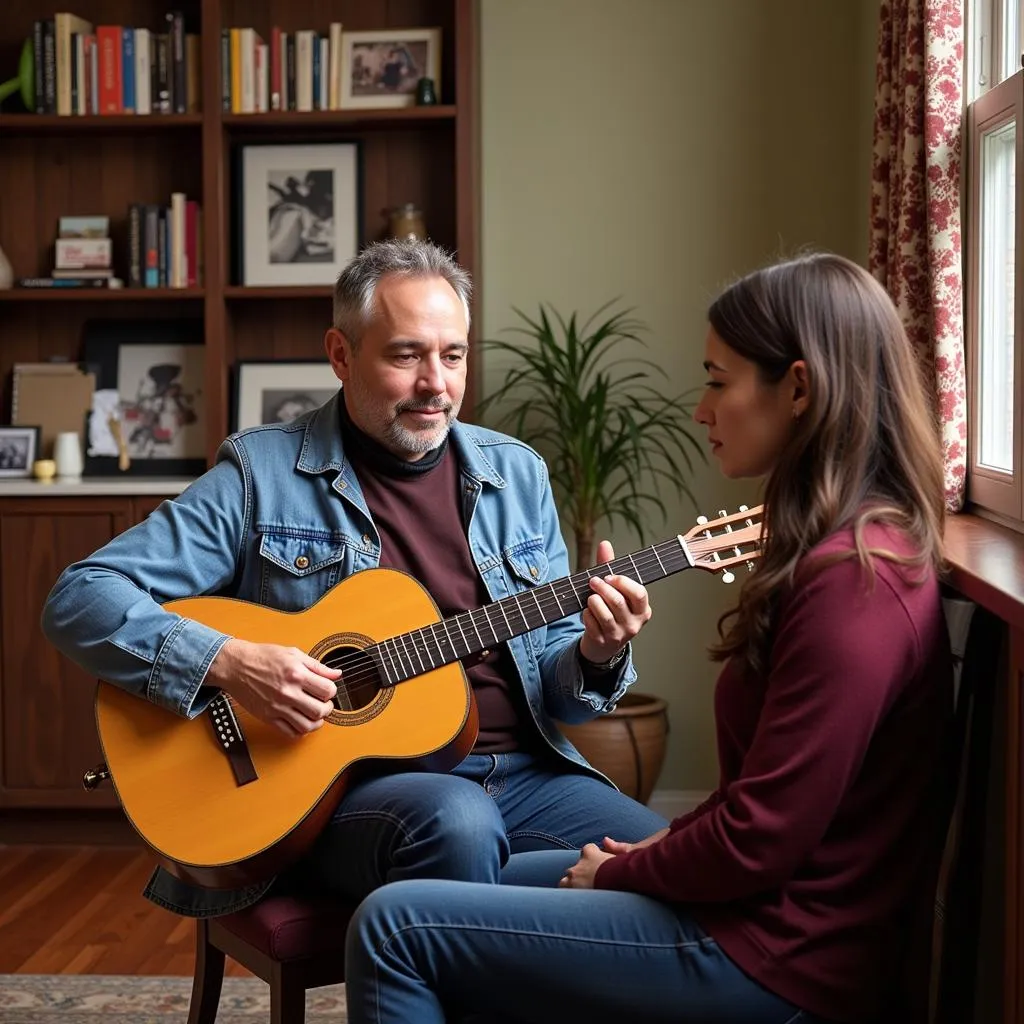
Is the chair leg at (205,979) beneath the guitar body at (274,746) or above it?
beneath

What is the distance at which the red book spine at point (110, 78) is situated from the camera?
3744 mm

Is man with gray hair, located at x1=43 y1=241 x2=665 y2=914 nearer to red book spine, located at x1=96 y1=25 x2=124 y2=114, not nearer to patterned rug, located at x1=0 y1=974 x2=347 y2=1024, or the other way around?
patterned rug, located at x1=0 y1=974 x2=347 y2=1024

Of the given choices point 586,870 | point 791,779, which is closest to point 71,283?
point 586,870

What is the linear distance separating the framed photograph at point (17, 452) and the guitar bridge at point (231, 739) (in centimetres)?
230

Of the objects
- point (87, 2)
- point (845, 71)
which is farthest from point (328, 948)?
point (87, 2)

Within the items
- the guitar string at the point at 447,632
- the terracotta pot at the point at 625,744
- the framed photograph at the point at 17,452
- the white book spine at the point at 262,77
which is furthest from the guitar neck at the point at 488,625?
the framed photograph at the point at 17,452

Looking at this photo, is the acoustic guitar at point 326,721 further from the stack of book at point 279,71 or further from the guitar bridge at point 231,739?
the stack of book at point 279,71

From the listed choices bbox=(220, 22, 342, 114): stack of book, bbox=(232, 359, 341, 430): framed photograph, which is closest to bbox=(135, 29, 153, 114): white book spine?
bbox=(220, 22, 342, 114): stack of book

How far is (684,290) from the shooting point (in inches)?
152

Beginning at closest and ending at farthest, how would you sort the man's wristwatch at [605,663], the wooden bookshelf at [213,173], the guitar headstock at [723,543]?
1. the guitar headstock at [723,543]
2. the man's wristwatch at [605,663]
3. the wooden bookshelf at [213,173]

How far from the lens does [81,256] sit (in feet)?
12.9

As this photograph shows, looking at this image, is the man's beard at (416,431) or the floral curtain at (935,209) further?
the floral curtain at (935,209)

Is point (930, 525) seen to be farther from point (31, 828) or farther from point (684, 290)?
point (31, 828)

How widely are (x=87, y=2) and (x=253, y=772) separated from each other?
3.00 metres
